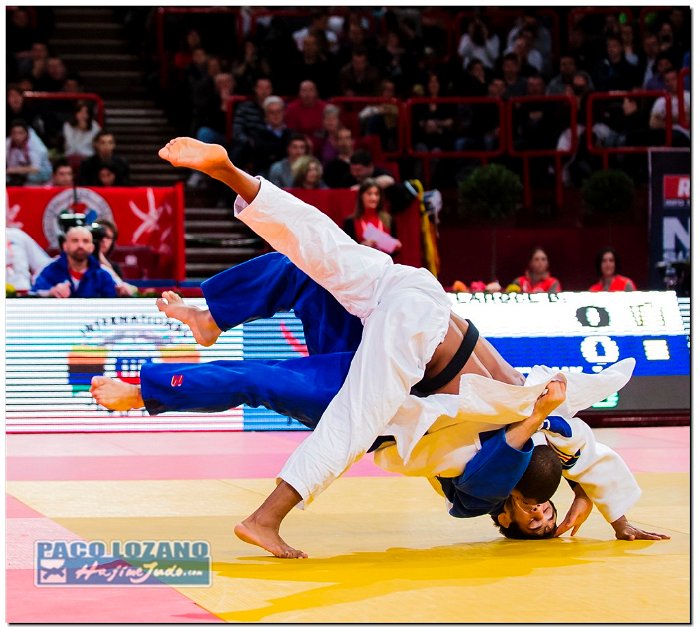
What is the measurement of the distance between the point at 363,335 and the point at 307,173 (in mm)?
7487

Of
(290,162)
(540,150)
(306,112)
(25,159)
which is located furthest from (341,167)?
(25,159)

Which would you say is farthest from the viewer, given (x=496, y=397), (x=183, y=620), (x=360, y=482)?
(x=360, y=482)

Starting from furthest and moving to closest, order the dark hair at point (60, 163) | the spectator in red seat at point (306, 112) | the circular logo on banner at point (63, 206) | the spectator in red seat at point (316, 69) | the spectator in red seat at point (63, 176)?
the spectator in red seat at point (316, 69), the spectator in red seat at point (306, 112), the dark hair at point (60, 163), the spectator in red seat at point (63, 176), the circular logo on banner at point (63, 206)

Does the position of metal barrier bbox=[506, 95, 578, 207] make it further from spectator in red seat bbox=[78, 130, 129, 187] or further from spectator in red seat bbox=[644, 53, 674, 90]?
spectator in red seat bbox=[78, 130, 129, 187]

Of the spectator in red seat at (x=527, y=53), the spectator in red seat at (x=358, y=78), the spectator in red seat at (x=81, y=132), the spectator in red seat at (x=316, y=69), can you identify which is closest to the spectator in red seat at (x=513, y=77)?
the spectator in red seat at (x=527, y=53)

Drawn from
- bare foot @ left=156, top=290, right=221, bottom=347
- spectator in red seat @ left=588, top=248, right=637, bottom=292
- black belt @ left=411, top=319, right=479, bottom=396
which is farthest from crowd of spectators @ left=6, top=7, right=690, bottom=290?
black belt @ left=411, top=319, right=479, bottom=396

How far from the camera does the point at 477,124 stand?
14.2 metres

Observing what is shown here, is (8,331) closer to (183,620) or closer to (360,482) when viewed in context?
(360,482)

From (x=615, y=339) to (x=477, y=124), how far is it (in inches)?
220

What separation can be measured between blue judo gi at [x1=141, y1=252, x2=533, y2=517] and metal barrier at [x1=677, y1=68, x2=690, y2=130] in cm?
965

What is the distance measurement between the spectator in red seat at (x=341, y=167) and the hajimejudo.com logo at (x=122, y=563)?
26.2ft

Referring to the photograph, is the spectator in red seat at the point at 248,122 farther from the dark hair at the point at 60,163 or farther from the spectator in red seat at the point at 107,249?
the spectator in red seat at the point at 107,249

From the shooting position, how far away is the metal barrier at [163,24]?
15.1m

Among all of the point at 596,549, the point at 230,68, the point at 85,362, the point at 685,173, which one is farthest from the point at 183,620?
the point at 230,68
